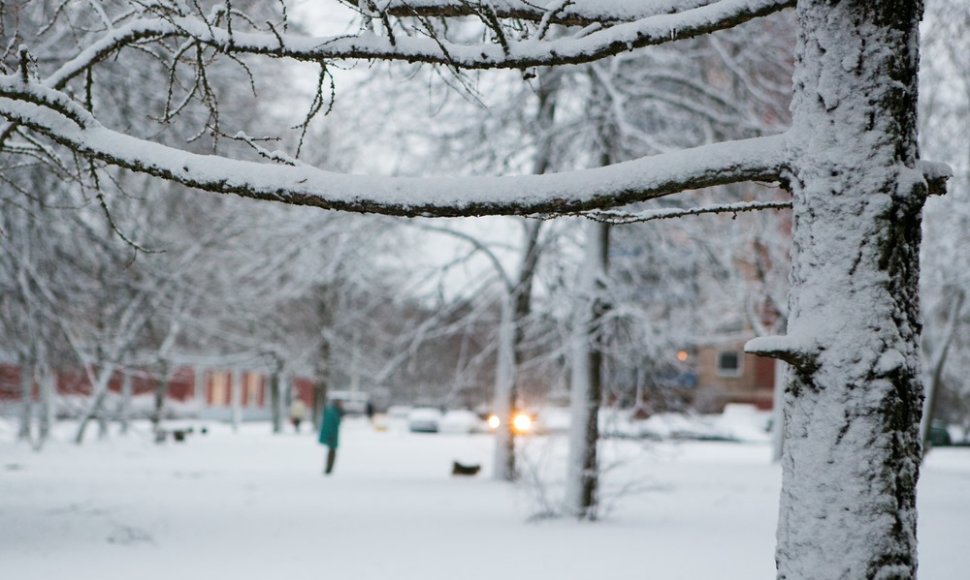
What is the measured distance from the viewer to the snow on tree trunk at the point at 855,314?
8.68ft

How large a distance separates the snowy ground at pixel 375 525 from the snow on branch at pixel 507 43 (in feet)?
14.0

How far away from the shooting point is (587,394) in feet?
32.1

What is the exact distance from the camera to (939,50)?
1656 centimetres

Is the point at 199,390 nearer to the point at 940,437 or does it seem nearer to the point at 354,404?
the point at 354,404

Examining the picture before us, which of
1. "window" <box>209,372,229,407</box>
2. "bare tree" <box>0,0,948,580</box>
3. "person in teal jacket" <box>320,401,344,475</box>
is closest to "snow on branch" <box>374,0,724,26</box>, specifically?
"bare tree" <box>0,0,948,580</box>

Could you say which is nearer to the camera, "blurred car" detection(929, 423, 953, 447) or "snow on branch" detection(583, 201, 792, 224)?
"snow on branch" detection(583, 201, 792, 224)

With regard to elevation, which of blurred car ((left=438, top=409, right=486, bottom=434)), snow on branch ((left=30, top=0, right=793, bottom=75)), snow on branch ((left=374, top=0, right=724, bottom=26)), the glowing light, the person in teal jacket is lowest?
blurred car ((left=438, top=409, right=486, bottom=434))

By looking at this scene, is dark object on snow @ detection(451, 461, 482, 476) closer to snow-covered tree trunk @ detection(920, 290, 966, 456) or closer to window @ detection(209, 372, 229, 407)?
snow-covered tree trunk @ detection(920, 290, 966, 456)

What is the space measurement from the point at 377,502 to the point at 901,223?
937 centimetres

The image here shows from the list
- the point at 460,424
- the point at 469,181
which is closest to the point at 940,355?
the point at 469,181

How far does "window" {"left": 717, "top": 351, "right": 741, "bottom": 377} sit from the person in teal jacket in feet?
99.4

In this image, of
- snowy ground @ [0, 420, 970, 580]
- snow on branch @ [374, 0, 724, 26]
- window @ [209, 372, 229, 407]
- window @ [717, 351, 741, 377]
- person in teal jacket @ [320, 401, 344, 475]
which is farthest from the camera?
window @ [209, 372, 229, 407]

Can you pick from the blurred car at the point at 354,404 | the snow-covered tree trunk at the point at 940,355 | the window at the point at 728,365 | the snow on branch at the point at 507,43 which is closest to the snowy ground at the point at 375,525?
the snow-covered tree trunk at the point at 940,355

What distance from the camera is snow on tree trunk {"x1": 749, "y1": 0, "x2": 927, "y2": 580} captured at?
264cm
